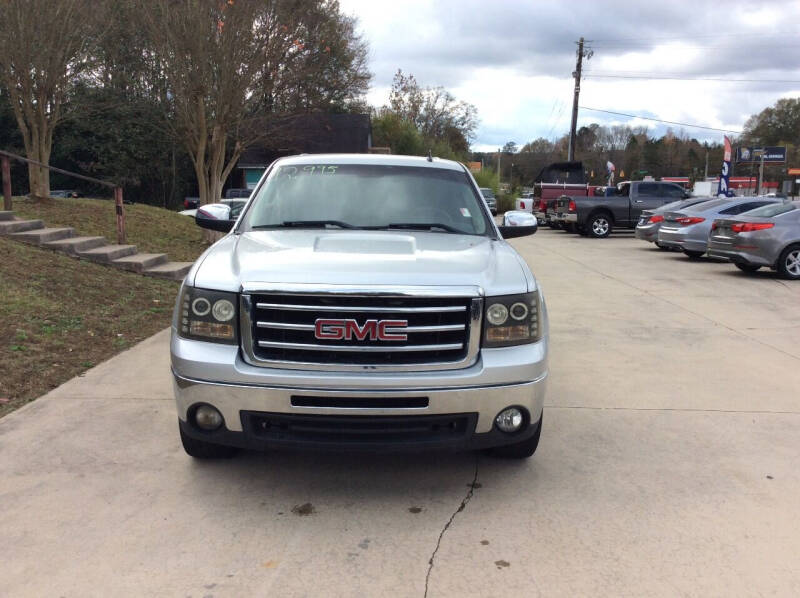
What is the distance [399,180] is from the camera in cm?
520

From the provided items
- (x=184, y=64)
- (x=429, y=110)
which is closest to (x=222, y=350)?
(x=184, y=64)

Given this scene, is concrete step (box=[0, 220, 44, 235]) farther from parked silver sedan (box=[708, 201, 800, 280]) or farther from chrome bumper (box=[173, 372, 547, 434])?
parked silver sedan (box=[708, 201, 800, 280])

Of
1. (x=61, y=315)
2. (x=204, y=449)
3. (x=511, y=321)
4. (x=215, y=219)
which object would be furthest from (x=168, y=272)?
(x=511, y=321)

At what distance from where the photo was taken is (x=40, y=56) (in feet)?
43.6

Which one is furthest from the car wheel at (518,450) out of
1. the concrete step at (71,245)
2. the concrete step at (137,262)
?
the concrete step at (71,245)

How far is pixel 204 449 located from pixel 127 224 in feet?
39.6

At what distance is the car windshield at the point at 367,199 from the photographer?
484cm

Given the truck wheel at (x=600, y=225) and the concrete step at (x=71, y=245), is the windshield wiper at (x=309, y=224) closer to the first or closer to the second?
the concrete step at (x=71, y=245)

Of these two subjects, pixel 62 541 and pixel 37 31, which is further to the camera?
pixel 37 31

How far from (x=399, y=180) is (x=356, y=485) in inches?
90.1

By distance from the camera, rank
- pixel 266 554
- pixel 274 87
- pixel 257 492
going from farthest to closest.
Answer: pixel 274 87 < pixel 257 492 < pixel 266 554

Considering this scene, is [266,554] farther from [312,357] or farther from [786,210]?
[786,210]

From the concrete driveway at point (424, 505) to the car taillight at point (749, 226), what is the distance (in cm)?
799

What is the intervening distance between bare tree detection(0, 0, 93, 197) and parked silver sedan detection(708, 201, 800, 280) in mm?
13220
